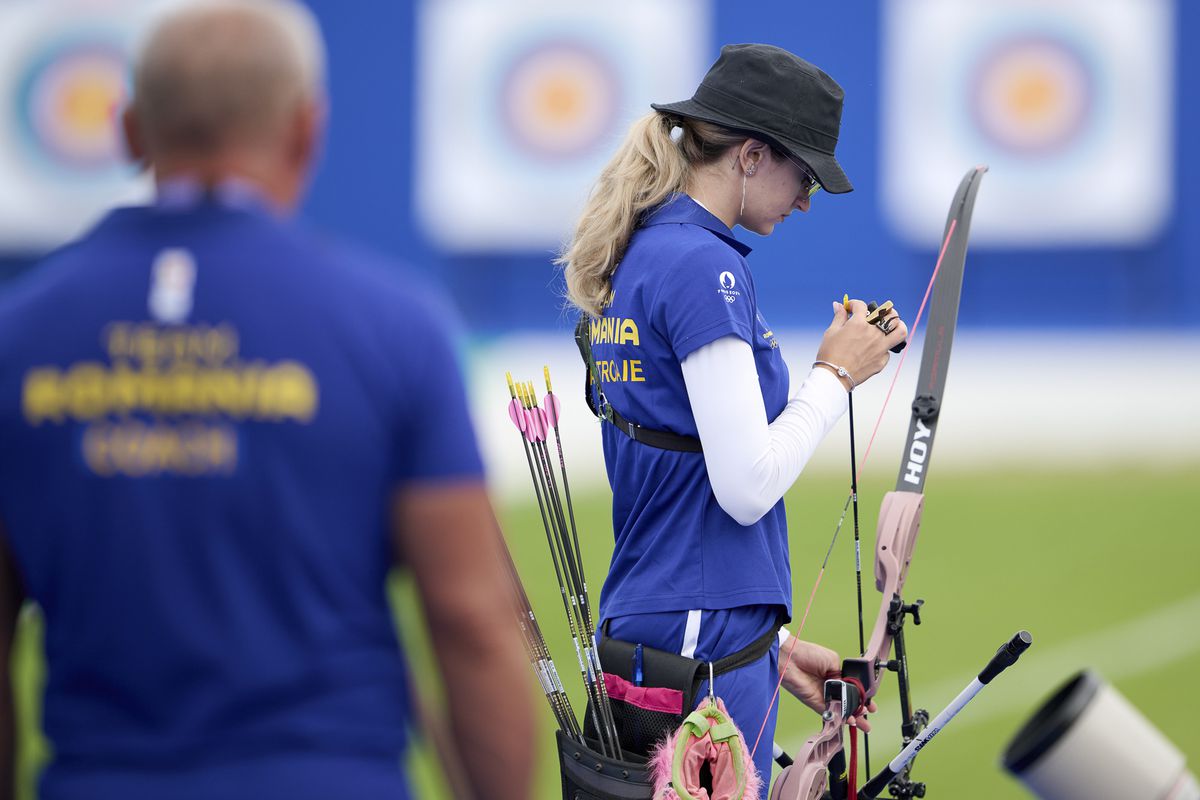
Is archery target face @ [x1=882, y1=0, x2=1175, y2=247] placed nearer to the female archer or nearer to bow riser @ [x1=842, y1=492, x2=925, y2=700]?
bow riser @ [x1=842, y1=492, x2=925, y2=700]

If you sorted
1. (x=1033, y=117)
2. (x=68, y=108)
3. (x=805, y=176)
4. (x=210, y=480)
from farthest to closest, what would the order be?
(x=68, y=108)
(x=1033, y=117)
(x=805, y=176)
(x=210, y=480)

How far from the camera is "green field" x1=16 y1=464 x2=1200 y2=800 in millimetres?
4730

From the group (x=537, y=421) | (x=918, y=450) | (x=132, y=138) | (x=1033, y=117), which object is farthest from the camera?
(x=1033, y=117)

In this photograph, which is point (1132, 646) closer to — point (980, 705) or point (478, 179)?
point (980, 705)

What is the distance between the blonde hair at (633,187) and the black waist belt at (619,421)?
5 centimetres

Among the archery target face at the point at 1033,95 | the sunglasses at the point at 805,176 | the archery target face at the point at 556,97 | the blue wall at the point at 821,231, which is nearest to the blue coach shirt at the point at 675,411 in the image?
the sunglasses at the point at 805,176

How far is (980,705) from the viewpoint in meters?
5.23

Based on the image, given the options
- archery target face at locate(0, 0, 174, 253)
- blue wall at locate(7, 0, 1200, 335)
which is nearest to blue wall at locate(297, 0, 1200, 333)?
blue wall at locate(7, 0, 1200, 335)

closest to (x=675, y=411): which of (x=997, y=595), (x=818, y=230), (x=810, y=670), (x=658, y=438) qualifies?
(x=658, y=438)

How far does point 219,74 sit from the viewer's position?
47.8 inches

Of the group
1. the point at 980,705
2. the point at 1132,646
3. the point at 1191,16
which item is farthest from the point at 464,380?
the point at 1191,16

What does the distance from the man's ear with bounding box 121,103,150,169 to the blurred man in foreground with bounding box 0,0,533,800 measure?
0.28 ft

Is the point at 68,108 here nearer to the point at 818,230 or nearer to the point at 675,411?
the point at 818,230

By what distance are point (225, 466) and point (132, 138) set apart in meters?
0.36
